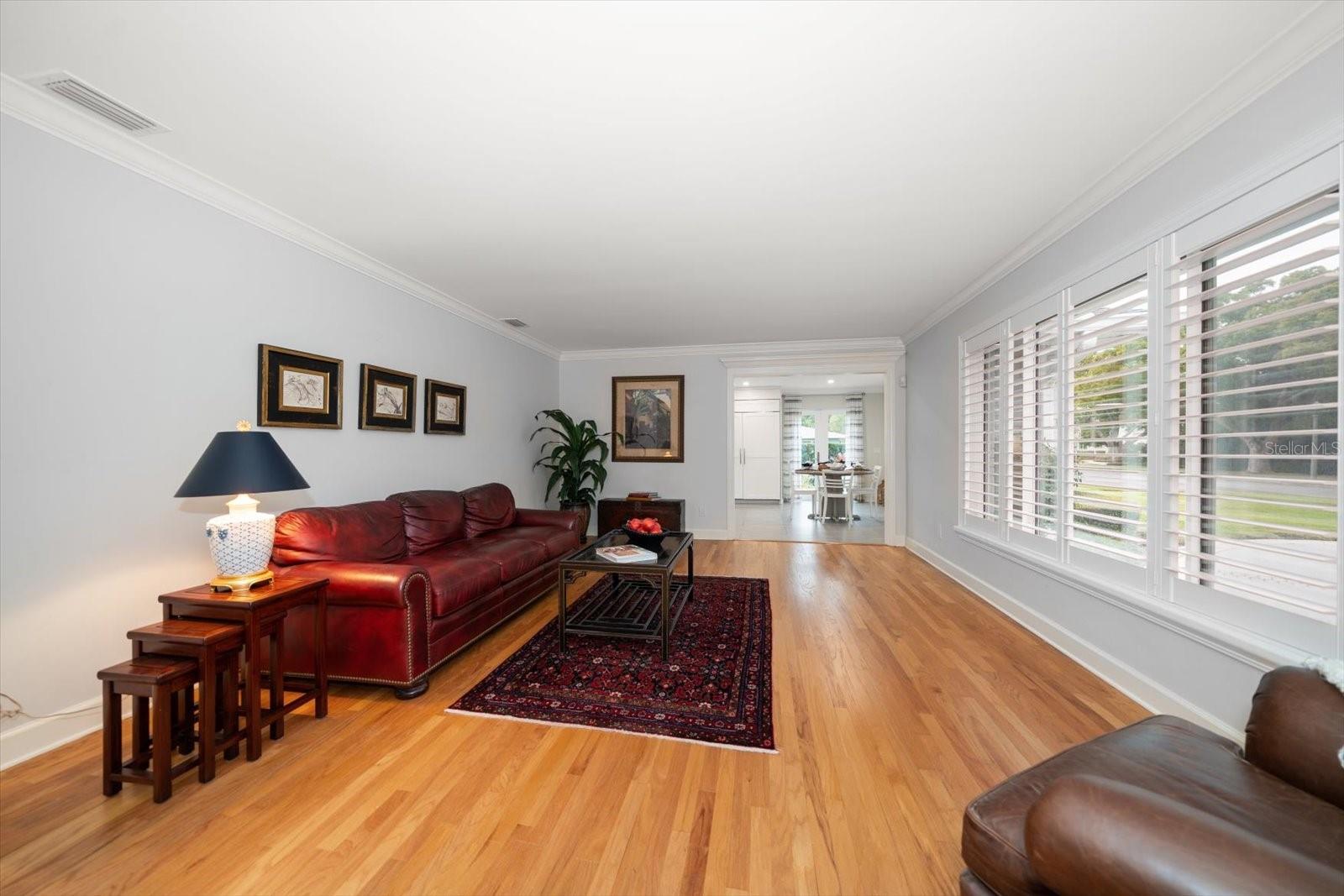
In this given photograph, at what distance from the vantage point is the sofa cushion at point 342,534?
261 centimetres

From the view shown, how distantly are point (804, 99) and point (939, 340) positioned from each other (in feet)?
12.1

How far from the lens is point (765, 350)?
621 centimetres

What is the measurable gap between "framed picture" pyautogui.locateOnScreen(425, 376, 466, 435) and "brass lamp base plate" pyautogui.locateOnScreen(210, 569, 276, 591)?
7.45 feet

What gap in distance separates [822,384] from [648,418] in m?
4.85

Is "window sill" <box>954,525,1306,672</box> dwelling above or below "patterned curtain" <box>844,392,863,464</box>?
below

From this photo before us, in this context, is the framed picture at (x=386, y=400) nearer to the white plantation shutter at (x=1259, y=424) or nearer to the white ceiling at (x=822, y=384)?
the white plantation shutter at (x=1259, y=424)

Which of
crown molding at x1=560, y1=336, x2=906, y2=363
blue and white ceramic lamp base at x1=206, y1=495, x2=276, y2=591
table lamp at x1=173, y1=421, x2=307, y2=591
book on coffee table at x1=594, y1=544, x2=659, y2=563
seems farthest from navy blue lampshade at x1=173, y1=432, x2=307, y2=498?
crown molding at x1=560, y1=336, x2=906, y2=363

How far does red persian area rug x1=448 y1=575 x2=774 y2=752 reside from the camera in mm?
2172

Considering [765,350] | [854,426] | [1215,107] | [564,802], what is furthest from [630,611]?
[854,426]

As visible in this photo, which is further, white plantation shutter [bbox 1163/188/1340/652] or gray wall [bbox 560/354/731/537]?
gray wall [bbox 560/354/731/537]

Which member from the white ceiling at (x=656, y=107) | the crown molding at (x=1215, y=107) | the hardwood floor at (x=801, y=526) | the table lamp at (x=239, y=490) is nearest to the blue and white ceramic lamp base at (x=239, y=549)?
the table lamp at (x=239, y=490)

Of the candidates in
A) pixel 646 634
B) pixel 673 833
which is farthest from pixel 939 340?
pixel 673 833

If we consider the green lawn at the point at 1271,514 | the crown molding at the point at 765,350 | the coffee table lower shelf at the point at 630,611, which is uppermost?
the crown molding at the point at 765,350

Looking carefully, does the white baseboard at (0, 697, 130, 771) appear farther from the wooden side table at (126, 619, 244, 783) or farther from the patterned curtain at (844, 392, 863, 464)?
the patterned curtain at (844, 392, 863, 464)
